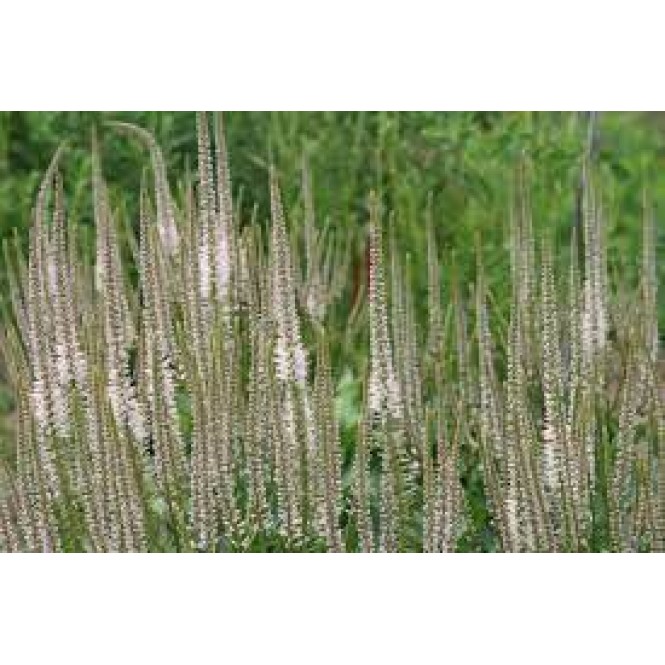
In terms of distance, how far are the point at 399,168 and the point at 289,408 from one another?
A: 3.68 feet

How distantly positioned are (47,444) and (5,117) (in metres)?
1.02

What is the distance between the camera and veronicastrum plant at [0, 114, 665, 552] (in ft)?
8.89

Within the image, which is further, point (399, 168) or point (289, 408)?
point (399, 168)

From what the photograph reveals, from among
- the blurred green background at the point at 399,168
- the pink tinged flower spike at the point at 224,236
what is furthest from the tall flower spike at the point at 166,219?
the blurred green background at the point at 399,168

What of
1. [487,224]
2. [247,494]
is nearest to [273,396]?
[247,494]

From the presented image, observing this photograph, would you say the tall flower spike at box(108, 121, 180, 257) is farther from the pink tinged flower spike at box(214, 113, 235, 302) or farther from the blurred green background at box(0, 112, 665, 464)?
the blurred green background at box(0, 112, 665, 464)

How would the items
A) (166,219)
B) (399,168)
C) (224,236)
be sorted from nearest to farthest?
1. (224,236)
2. (166,219)
3. (399,168)

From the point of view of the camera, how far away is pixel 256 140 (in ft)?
12.2

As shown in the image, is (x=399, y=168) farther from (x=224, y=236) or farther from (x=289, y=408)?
(x=289, y=408)

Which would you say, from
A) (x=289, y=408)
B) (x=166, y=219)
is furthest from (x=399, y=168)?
(x=289, y=408)

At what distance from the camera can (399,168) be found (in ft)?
12.3

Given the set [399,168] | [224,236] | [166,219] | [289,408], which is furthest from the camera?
[399,168]

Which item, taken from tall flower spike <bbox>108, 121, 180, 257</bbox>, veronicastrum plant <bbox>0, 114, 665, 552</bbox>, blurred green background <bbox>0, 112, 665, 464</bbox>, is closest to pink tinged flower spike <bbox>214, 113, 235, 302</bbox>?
veronicastrum plant <bbox>0, 114, 665, 552</bbox>

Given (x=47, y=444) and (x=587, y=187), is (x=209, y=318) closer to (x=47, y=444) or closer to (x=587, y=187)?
(x=47, y=444)
